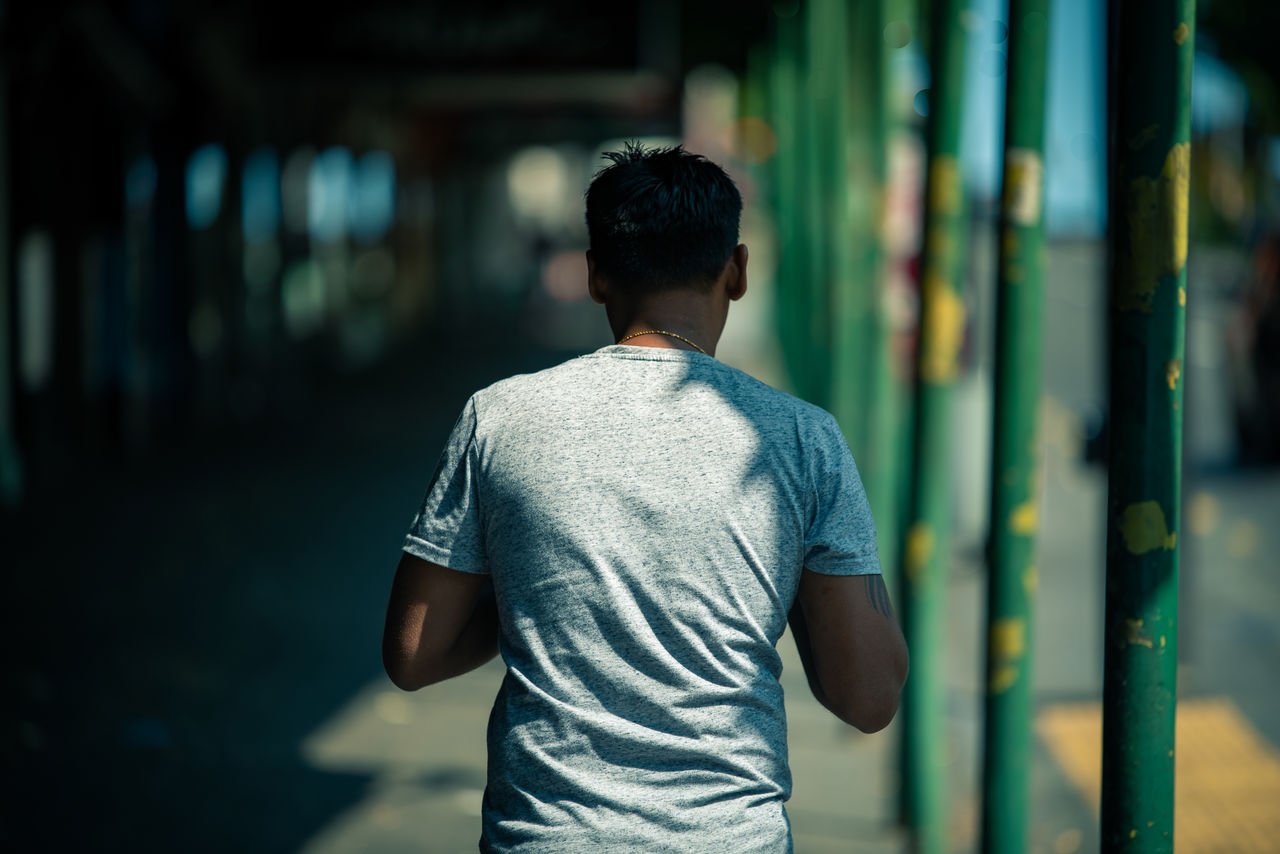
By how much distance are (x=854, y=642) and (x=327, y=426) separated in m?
11.1

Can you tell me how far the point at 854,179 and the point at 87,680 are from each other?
5298 millimetres

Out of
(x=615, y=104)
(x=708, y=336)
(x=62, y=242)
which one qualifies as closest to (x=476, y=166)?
(x=615, y=104)

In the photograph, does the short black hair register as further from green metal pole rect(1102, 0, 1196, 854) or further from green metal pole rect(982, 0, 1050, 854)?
green metal pole rect(982, 0, 1050, 854)

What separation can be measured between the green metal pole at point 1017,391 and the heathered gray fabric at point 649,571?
132 centimetres

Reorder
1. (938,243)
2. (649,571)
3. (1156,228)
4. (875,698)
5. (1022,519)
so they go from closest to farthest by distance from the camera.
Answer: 1. (649,571)
2. (875,698)
3. (1156,228)
4. (1022,519)
5. (938,243)

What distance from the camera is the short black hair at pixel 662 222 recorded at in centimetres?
180

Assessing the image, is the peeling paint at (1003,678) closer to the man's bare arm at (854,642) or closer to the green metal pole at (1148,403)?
the green metal pole at (1148,403)

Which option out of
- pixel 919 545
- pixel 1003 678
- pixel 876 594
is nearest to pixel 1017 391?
pixel 1003 678

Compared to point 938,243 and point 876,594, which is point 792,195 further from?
point 876,594

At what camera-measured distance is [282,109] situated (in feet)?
46.0

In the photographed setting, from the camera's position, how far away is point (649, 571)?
66.8 inches

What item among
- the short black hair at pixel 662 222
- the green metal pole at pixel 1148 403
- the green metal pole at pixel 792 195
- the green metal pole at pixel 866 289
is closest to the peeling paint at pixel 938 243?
the green metal pole at pixel 866 289

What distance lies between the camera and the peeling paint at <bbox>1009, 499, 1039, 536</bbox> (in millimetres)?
2980

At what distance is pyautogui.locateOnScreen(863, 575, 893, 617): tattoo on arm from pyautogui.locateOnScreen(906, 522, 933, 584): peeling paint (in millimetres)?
2379
